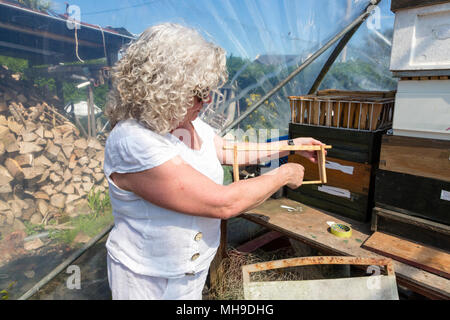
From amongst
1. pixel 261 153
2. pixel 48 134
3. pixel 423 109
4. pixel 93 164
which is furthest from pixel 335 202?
pixel 48 134

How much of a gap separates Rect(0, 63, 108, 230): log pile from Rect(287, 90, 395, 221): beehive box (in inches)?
77.8

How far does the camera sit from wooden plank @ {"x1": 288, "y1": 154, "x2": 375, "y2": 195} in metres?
1.80

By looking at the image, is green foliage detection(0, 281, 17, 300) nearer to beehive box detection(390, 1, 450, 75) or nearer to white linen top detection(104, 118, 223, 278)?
white linen top detection(104, 118, 223, 278)

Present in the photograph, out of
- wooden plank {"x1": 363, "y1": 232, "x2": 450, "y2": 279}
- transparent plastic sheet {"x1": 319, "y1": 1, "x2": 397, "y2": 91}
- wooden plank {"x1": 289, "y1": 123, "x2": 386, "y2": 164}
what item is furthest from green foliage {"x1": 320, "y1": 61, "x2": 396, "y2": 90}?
wooden plank {"x1": 363, "y1": 232, "x2": 450, "y2": 279}

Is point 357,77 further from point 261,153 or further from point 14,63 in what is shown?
point 14,63

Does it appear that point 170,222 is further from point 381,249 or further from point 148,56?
point 381,249

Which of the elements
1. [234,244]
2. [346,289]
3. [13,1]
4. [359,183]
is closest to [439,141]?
[359,183]

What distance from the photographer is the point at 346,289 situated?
1.19 metres

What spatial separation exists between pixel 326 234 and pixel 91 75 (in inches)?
89.6

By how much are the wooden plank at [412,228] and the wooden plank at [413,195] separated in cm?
3

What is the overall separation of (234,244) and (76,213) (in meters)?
1.67

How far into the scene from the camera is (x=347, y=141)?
73.4 inches

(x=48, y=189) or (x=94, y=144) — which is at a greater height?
(x=94, y=144)
